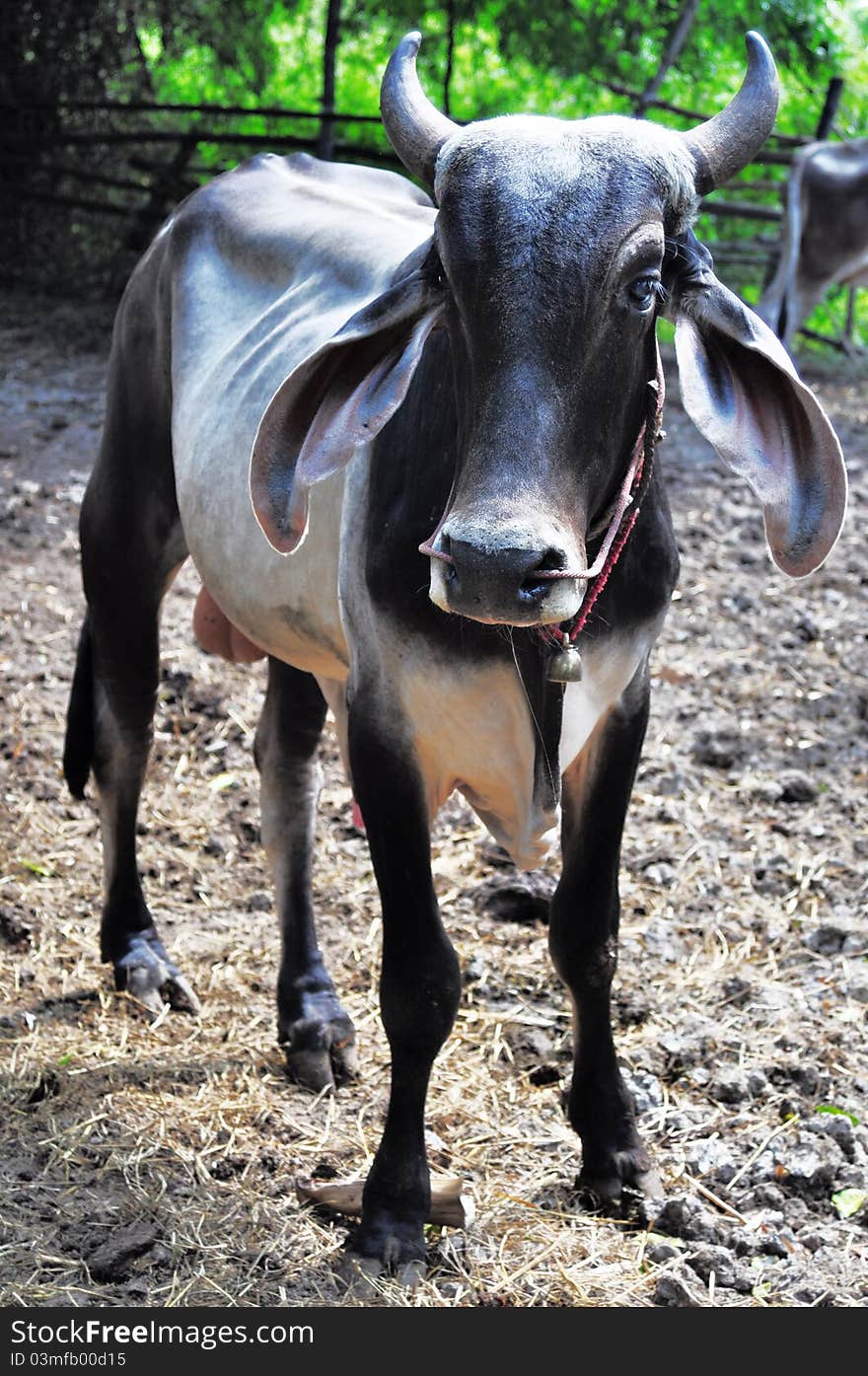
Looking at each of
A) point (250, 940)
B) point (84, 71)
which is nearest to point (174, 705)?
point (250, 940)

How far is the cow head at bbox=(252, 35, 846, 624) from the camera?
6.85ft

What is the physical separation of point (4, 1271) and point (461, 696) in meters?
1.26

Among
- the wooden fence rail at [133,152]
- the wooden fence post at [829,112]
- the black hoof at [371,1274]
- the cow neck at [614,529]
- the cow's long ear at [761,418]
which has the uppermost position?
the cow's long ear at [761,418]

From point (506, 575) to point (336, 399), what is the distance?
0.62 meters

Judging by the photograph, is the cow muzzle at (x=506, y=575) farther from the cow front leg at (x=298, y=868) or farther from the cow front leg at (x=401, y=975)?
the cow front leg at (x=298, y=868)

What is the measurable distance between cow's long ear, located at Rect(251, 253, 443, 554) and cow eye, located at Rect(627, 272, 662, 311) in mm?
310

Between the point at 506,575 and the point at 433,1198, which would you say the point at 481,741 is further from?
the point at 433,1198

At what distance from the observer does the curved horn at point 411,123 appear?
96.2 inches

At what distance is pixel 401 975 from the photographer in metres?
2.78

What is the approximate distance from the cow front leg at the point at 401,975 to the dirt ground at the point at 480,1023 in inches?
4.1

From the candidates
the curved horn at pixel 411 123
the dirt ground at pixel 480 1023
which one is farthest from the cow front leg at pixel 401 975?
the curved horn at pixel 411 123

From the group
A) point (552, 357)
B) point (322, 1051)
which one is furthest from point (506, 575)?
point (322, 1051)

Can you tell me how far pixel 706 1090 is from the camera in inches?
131

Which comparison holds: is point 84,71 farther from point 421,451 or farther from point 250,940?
point 421,451
